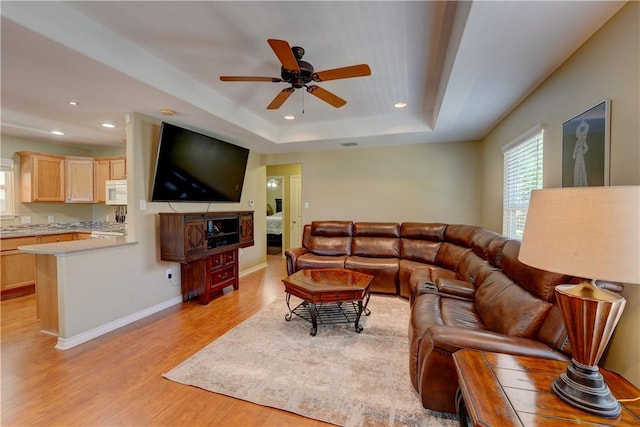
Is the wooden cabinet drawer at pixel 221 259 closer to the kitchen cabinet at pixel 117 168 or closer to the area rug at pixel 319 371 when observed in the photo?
the area rug at pixel 319 371

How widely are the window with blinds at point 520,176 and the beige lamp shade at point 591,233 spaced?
158 cm

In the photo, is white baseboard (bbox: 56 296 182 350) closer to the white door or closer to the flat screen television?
the flat screen television

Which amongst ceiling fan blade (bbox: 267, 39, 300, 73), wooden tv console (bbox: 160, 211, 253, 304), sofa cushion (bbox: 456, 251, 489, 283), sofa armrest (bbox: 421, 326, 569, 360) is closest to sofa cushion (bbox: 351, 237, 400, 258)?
sofa cushion (bbox: 456, 251, 489, 283)

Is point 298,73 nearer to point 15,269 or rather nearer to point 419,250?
point 419,250

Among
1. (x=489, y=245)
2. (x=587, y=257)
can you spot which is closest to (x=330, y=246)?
(x=489, y=245)

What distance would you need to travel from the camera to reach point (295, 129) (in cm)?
464

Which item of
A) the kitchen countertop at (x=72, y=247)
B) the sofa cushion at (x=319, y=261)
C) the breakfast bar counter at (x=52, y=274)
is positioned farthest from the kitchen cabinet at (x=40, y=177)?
the sofa cushion at (x=319, y=261)

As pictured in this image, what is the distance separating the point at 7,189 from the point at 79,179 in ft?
2.82

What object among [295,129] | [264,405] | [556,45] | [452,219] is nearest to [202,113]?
[295,129]

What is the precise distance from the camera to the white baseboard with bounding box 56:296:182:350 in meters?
2.57

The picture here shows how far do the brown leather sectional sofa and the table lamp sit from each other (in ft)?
1.25

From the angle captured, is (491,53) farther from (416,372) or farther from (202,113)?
(202,113)

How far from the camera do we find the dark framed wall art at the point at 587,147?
5.15 ft

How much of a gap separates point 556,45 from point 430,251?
9.56 feet
